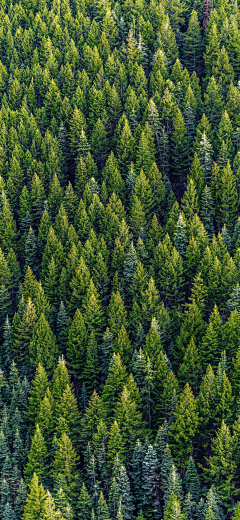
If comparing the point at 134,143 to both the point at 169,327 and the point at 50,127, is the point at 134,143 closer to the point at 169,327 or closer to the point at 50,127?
the point at 50,127

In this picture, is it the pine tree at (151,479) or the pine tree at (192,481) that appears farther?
the pine tree at (151,479)

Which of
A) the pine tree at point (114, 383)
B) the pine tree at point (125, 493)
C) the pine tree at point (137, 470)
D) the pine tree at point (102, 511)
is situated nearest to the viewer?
the pine tree at point (102, 511)

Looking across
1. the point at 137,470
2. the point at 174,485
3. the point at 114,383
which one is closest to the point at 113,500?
the point at 137,470

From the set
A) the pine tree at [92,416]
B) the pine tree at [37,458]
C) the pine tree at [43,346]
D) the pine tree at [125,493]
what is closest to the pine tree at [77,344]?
the pine tree at [43,346]

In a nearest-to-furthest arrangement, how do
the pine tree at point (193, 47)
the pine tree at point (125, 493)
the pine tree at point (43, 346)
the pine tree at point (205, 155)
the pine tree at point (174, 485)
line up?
the pine tree at point (174, 485)
the pine tree at point (125, 493)
the pine tree at point (43, 346)
the pine tree at point (205, 155)
the pine tree at point (193, 47)

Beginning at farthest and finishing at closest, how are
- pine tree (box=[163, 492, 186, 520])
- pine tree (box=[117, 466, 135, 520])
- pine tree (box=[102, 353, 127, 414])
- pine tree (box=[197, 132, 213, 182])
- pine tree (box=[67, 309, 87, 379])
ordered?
pine tree (box=[197, 132, 213, 182])
pine tree (box=[67, 309, 87, 379])
pine tree (box=[102, 353, 127, 414])
pine tree (box=[117, 466, 135, 520])
pine tree (box=[163, 492, 186, 520])

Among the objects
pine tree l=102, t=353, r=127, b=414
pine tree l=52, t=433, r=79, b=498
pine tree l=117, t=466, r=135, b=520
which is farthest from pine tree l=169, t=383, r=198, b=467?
pine tree l=52, t=433, r=79, b=498

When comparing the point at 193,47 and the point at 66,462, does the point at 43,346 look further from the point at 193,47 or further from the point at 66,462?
the point at 193,47

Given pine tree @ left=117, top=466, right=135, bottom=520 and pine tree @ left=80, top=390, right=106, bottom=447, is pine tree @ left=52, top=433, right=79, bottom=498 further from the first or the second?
pine tree @ left=117, top=466, right=135, bottom=520

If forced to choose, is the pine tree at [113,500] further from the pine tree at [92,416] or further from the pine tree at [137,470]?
the pine tree at [92,416]
